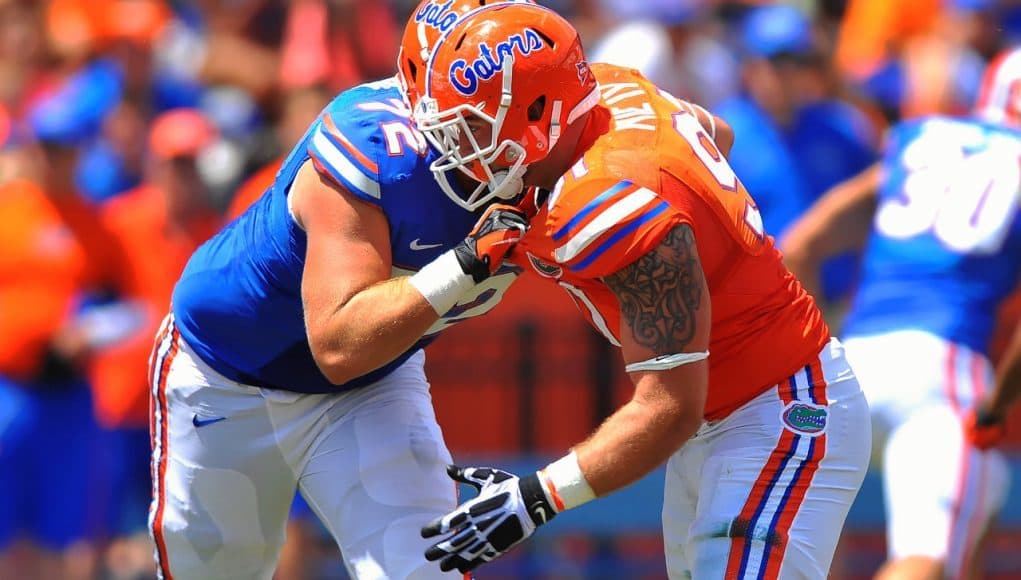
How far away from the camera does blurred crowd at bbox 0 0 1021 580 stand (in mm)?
7105

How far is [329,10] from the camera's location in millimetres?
7910

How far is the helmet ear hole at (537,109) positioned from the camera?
3.69 m

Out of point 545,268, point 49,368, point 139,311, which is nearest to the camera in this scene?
point 545,268

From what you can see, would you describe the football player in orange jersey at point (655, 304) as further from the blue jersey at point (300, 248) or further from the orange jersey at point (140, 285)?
the orange jersey at point (140, 285)

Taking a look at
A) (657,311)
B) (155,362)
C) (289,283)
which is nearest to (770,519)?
(657,311)

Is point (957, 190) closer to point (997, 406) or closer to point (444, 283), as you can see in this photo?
point (997, 406)

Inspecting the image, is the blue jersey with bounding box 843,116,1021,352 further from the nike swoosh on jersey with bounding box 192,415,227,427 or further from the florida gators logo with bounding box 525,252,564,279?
the nike swoosh on jersey with bounding box 192,415,227,427

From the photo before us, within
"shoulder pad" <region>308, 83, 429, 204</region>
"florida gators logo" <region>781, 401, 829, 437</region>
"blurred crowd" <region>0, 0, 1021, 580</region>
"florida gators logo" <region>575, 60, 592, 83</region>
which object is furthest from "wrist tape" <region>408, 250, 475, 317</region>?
"blurred crowd" <region>0, 0, 1021, 580</region>

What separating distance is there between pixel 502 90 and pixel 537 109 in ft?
0.34

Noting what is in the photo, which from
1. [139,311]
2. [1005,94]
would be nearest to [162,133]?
[139,311]

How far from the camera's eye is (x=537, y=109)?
370cm

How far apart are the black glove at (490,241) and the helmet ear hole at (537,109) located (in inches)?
8.2

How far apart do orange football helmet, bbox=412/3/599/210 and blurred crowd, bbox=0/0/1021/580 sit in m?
3.26

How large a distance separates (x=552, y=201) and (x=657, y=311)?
328 millimetres
